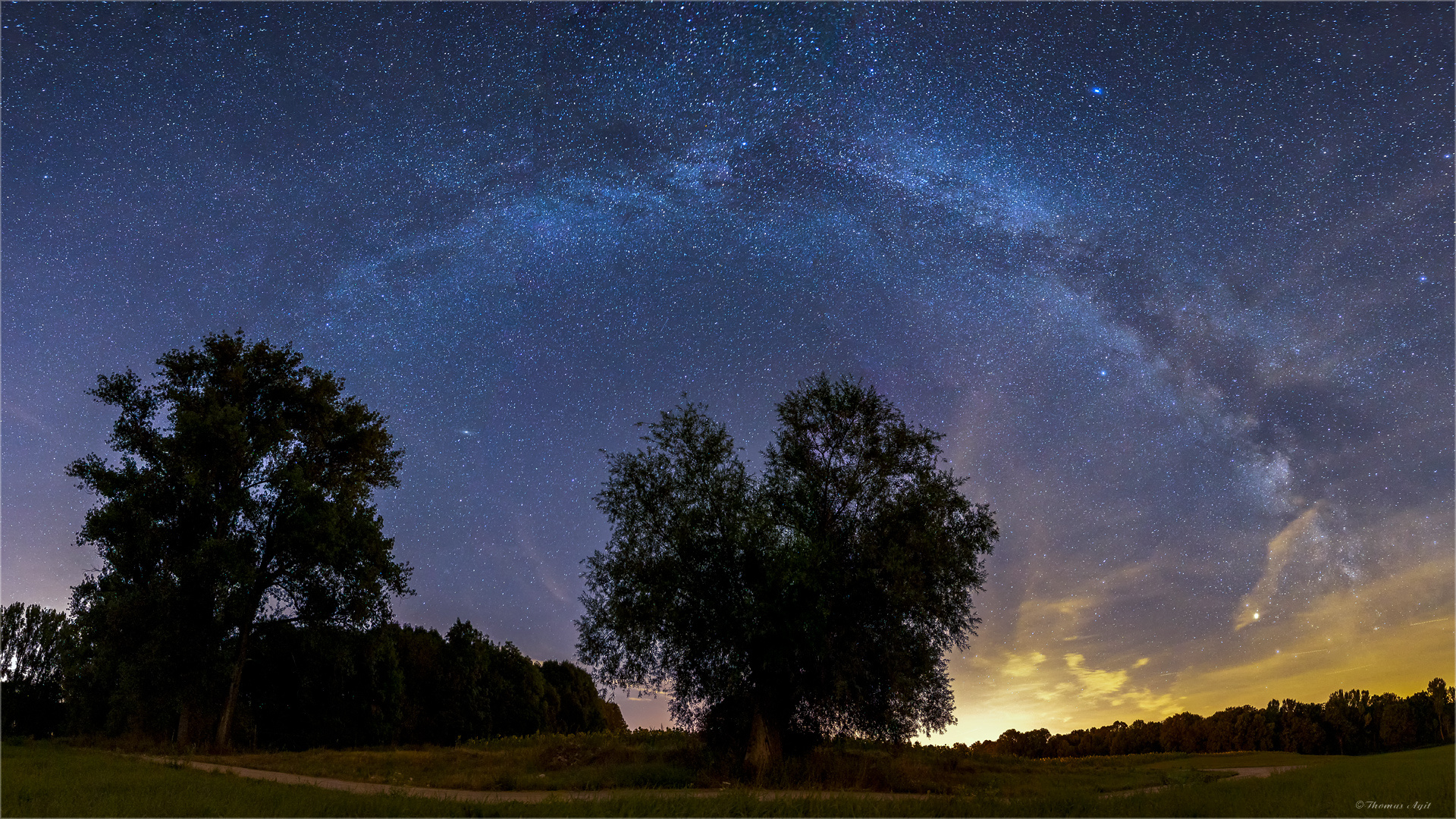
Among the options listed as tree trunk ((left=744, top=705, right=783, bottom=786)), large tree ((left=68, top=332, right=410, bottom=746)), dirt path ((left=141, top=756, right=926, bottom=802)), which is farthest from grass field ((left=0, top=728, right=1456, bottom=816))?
large tree ((left=68, top=332, right=410, bottom=746))

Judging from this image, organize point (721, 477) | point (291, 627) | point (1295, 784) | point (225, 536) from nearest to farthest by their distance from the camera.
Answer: point (1295, 784) < point (721, 477) < point (225, 536) < point (291, 627)

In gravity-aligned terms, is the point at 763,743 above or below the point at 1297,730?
above

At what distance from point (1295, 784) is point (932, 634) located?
355 inches

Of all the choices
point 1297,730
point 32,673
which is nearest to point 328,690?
point 32,673

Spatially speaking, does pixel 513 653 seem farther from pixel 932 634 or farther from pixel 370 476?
pixel 932 634

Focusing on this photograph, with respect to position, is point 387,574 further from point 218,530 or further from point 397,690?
point 397,690

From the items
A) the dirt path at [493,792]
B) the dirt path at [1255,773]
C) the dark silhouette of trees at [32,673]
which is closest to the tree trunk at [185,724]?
the dirt path at [493,792]

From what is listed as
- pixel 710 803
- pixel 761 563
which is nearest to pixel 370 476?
pixel 761 563

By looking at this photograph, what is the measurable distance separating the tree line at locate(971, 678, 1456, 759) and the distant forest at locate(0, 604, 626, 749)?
52.4 metres

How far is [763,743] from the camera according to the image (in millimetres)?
22281

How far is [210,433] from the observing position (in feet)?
111

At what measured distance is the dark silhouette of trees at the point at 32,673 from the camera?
5638 centimetres

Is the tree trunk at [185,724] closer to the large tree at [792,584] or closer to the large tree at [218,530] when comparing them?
the large tree at [218,530]

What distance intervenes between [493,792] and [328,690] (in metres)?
39.0
